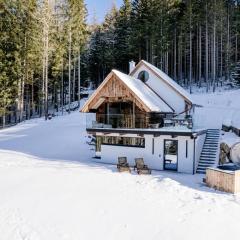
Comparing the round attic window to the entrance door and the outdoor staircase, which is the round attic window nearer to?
the outdoor staircase

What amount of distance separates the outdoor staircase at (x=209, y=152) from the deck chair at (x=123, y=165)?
470 cm

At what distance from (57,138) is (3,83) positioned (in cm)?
1298

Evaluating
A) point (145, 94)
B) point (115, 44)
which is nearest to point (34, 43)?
point (115, 44)

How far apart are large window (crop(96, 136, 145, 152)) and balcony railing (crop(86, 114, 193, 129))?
2.84ft

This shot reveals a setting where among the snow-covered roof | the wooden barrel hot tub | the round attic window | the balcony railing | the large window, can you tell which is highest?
the round attic window

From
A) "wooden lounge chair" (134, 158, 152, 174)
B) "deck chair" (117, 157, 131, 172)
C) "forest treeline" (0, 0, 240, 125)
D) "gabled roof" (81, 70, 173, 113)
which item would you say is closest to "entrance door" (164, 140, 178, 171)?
"wooden lounge chair" (134, 158, 152, 174)

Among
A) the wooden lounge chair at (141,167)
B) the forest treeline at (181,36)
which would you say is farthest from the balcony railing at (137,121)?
the forest treeline at (181,36)

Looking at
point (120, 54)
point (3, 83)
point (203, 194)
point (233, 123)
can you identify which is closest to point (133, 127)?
point (203, 194)

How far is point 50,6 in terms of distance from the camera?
43.1 meters

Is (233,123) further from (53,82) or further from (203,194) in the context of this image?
(53,82)

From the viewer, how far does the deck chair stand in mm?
21516

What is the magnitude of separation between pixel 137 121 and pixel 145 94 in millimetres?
2007

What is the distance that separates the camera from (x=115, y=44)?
53.8 metres

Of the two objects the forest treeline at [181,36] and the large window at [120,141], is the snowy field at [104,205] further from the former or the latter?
the forest treeline at [181,36]
